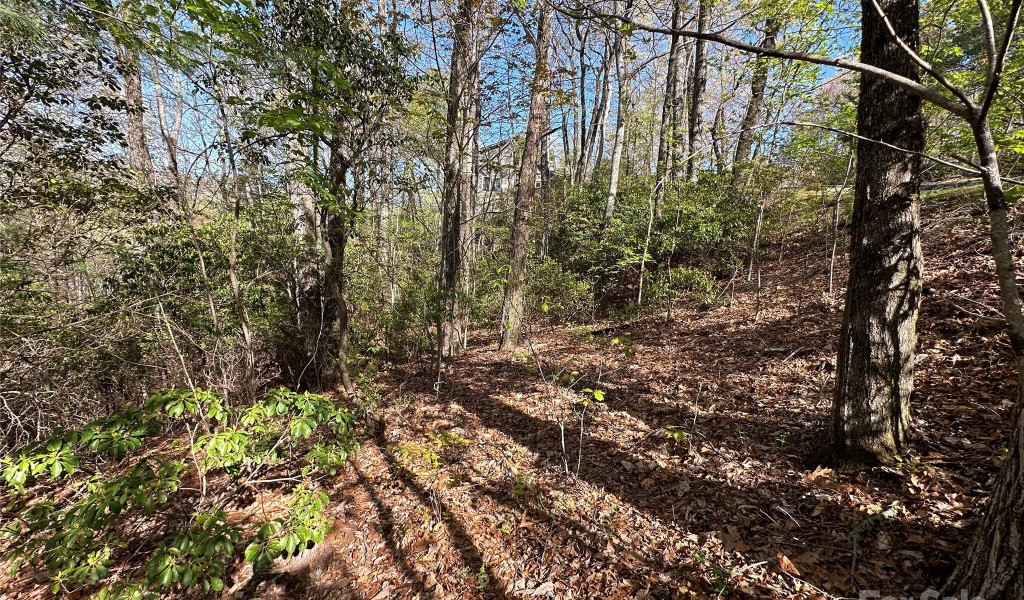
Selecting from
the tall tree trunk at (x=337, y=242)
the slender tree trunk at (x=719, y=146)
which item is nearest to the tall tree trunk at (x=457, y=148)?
the tall tree trunk at (x=337, y=242)

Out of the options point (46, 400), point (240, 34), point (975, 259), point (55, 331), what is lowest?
point (46, 400)

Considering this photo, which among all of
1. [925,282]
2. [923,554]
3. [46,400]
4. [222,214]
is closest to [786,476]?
[923,554]

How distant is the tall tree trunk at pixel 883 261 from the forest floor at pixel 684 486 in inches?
12.0

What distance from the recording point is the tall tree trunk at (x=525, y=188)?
653 centimetres

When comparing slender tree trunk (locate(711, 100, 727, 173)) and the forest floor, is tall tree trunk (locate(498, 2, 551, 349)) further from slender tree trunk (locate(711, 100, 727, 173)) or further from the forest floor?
slender tree trunk (locate(711, 100, 727, 173))

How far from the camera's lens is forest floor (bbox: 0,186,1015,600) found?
240 cm

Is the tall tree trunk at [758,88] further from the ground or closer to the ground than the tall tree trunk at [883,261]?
further from the ground

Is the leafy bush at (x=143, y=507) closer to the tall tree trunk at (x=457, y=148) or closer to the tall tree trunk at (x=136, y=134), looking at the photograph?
the tall tree trunk at (x=457, y=148)

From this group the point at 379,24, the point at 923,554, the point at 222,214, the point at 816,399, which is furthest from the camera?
the point at 379,24

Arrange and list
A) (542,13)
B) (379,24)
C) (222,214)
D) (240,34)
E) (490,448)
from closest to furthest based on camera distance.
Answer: (240,34)
(490,448)
(222,214)
(379,24)
(542,13)

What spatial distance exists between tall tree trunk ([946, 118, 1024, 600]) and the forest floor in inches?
21.2

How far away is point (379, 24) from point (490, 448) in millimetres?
6049

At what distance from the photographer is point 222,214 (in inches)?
195

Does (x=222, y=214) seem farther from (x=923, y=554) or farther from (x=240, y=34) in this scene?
(x=923, y=554)
